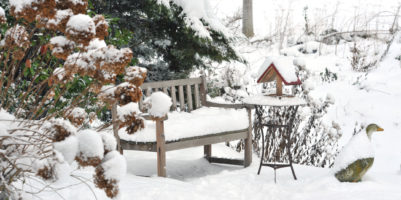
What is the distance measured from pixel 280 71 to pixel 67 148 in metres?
2.78

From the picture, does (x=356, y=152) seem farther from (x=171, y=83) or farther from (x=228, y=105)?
(x=171, y=83)

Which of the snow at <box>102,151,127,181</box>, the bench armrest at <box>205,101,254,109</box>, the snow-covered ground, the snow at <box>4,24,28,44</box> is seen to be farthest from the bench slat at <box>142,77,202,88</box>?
the snow at <box>102,151,127,181</box>

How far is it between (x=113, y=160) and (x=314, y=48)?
8.51 m

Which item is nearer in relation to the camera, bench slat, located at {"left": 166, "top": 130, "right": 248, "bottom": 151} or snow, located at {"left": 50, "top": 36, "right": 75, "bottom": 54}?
snow, located at {"left": 50, "top": 36, "right": 75, "bottom": 54}

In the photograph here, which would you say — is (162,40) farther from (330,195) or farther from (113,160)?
(113,160)

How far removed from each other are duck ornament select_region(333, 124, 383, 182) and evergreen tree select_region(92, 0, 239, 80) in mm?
2180

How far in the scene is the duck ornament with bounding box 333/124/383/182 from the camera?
355 centimetres

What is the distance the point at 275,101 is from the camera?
389 centimetres

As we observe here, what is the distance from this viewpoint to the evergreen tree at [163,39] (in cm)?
532

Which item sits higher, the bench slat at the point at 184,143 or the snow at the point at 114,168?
the snow at the point at 114,168

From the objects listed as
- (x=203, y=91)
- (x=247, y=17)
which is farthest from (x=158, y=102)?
(x=247, y=17)

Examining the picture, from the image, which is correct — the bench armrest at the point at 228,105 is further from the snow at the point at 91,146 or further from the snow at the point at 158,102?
the snow at the point at 91,146

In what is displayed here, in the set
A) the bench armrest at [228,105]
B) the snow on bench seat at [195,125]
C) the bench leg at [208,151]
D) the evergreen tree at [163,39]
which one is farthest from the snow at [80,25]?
the evergreen tree at [163,39]

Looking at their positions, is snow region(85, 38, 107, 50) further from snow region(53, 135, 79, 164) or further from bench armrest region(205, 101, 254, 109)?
bench armrest region(205, 101, 254, 109)
